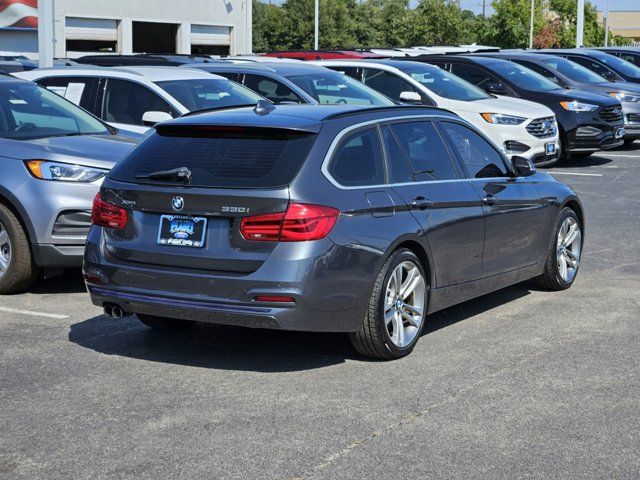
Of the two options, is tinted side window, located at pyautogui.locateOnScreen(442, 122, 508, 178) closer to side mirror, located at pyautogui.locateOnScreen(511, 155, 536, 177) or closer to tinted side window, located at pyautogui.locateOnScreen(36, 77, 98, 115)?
side mirror, located at pyautogui.locateOnScreen(511, 155, 536, 177)

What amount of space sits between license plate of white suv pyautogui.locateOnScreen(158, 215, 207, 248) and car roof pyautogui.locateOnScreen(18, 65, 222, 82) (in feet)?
18.9

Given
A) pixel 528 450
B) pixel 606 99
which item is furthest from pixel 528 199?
pixel 606 99

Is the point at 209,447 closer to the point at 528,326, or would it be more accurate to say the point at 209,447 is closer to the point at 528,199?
the point at 528,326

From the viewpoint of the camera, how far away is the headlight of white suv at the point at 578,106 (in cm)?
1948

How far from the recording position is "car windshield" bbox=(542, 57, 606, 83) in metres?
22.3

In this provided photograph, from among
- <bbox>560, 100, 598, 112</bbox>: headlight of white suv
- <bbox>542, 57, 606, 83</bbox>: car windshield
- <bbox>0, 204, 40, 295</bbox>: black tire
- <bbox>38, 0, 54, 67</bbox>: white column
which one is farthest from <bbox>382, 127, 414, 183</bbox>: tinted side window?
<bbox>542, 57, 606, 83</bbox>: car windshield

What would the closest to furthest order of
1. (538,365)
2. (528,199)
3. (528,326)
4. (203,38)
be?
(538,365) → (528,326) → (528,199) → (203,38)

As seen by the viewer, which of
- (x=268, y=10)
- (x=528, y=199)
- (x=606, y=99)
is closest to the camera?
(x=528, y=199)

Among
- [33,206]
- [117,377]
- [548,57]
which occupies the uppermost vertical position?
[548,57]

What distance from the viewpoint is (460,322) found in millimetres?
8031

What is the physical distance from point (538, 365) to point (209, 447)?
7.76ft

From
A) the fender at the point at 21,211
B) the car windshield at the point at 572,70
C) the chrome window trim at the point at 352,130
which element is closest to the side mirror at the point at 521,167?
the chrome window trim at the point at 352,130

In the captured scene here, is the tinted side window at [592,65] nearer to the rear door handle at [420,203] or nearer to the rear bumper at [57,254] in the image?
the rear bumper at [57,254]

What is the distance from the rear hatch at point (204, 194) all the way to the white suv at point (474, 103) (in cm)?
999
